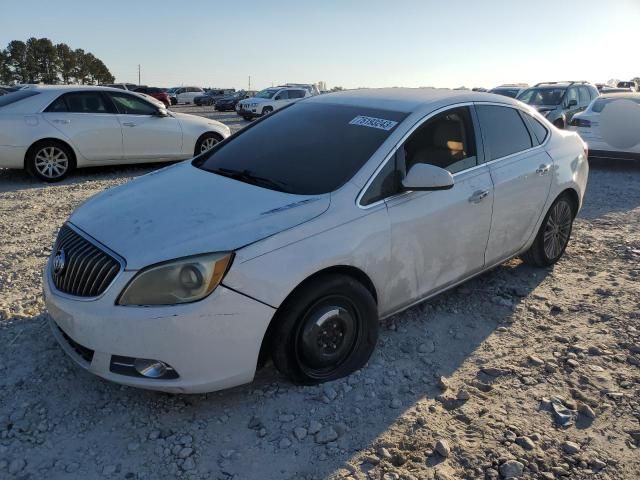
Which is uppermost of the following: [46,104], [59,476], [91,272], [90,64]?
[90,64]

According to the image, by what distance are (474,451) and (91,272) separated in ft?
6.86

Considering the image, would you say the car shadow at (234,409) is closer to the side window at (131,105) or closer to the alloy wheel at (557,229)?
the alloy wheel at (557,229)

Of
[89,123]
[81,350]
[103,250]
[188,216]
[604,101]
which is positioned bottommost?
[81,350]

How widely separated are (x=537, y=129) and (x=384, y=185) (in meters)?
2.06

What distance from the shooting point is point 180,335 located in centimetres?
256

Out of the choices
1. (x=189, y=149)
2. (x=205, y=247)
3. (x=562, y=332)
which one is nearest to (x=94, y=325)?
(x=205, y=247)

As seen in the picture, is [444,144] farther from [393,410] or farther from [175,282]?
[175,282]

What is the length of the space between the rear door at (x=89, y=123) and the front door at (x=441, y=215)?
6.55m

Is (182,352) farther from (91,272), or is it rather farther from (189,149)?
(189,149)

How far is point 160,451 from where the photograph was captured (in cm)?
263

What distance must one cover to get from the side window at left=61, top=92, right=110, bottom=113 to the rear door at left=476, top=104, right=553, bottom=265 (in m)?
6.70

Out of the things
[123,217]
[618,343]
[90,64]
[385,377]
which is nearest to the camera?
[123,217]

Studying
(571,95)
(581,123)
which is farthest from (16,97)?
(571,95)

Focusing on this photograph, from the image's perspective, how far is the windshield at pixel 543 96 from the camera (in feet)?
45.7
